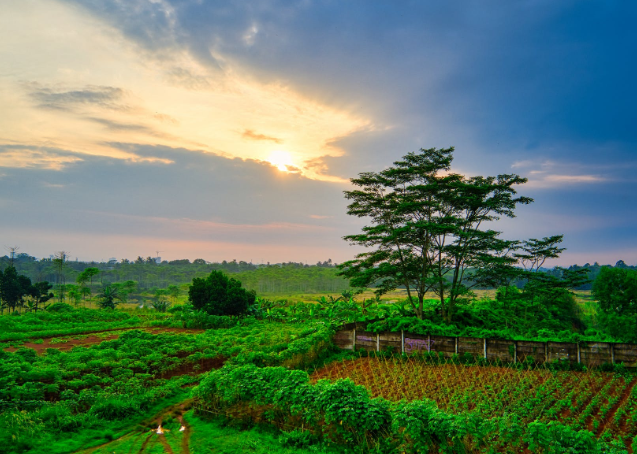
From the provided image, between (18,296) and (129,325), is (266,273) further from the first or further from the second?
(129,325)

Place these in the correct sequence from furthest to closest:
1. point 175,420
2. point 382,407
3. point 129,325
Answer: point 129,325
point 175,420
point 382,407

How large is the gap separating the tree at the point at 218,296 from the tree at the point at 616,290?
109ft

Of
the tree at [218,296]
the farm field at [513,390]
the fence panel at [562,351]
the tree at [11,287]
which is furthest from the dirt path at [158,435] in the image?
the tree at [11,287]

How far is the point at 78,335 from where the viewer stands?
25.7m

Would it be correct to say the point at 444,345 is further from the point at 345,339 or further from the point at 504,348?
the point at 345,339

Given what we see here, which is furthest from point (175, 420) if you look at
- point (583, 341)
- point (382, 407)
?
point (583, 341)

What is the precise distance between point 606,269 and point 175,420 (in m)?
34.1

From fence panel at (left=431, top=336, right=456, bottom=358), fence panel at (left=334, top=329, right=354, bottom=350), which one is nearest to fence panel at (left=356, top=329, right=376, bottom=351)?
fence panel at (left=334, top=329, right=354, bottom=350)

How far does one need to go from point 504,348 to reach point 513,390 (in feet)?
12.4

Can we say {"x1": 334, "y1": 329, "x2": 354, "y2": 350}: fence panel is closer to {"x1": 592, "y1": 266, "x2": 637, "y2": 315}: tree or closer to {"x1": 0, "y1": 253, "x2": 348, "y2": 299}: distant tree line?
{"x1": 592, "y1": 266, "x2": 637, "y2": 315}: tree

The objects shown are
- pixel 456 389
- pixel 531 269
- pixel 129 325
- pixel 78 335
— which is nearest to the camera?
pixel 456 389

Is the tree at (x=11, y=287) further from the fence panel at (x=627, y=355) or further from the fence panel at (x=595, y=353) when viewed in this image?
the fence panel at (x=627, y=355)

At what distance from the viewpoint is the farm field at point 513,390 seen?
961cm

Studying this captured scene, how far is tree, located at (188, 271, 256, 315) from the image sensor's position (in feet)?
118
